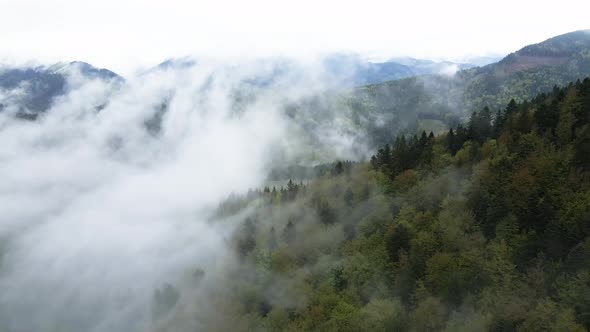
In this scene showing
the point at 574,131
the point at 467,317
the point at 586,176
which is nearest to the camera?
the point at 467,317

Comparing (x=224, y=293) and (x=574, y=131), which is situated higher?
(x=574, y=131)

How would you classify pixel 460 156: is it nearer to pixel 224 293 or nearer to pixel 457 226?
pixel 457 226

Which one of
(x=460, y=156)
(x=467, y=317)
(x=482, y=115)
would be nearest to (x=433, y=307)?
(x=467, y=317)

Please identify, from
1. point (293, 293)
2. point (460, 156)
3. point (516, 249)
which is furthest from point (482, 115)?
point (293, 293)

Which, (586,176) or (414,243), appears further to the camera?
(414,243)

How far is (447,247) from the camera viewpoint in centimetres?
8712

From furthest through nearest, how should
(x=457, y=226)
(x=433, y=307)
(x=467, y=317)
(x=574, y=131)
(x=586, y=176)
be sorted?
1. (x=574, y=131)
2. (x=457, y=226)
3. (x=586, y=176)
4. (x=433, y=307)
5. (x=467, y=317)

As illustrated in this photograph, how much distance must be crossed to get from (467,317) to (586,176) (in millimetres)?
36299

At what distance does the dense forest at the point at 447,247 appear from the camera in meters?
67.7

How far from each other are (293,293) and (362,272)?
58.6 feet

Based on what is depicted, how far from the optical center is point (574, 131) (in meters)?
95.3

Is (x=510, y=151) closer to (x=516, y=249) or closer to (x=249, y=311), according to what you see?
(x=516, y=249)

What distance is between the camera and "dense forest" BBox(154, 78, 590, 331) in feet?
222

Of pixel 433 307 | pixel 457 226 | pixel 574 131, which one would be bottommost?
pixel 433 307
